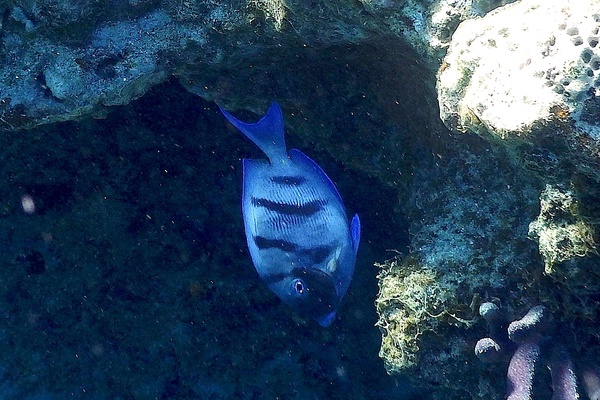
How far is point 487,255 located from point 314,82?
138cm

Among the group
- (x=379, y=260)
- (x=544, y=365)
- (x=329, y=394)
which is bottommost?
(x=329, y=394)

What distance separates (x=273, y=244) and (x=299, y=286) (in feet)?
0.86

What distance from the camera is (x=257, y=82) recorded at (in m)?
2.96

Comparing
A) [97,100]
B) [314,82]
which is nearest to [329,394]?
[314,82]

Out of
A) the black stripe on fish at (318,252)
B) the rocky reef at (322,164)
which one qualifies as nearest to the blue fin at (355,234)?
the black stripe on fish at (318,252)

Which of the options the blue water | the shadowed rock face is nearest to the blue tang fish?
the shadowed rock face

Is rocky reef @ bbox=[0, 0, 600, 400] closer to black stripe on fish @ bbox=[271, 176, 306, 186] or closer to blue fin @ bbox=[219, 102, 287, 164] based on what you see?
blue fin @ bbox=[219, 102, 287, 164]

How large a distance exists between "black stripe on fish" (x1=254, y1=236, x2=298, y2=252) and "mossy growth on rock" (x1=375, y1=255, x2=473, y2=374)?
510 mm

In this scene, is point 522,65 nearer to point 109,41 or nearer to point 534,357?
point 534,357

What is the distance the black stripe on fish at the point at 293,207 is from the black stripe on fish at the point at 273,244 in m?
0.14

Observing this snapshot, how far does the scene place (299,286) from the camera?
98.7 inches

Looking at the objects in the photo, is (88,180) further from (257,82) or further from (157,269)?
(257,82)

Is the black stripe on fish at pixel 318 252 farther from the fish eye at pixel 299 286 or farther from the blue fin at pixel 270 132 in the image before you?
the blue fin at pixel 270 132

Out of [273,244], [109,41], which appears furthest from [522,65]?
[109,41]
